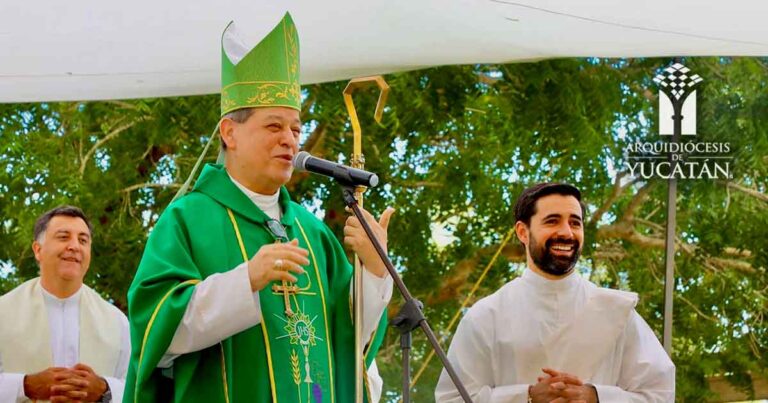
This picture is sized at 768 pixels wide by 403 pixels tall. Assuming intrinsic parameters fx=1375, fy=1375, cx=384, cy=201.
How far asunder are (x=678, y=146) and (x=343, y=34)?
390 cm

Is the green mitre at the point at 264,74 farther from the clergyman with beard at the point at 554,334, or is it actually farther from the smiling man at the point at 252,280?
the clergyman with beard at the point at 554,334

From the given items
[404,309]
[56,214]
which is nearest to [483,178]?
[56,214]

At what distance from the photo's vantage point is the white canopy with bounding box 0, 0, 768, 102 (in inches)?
216

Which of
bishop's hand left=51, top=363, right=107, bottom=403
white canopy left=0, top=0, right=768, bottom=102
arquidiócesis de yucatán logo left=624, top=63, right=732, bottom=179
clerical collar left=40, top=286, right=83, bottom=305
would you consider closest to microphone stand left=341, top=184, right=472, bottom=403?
white canopy left=0, top=0, right=768, bottom=102

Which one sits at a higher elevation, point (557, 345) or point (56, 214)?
point (56, 214)

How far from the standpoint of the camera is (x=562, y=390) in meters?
5.07

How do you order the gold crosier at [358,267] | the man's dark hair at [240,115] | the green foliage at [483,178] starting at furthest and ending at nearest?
the green foliage at [483,178] → the man's dark hair at [240,115] → the gold crosier at [358,267]

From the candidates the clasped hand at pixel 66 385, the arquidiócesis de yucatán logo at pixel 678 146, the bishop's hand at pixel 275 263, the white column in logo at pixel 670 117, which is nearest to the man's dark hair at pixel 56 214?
the clasped hand at pixel 66 385

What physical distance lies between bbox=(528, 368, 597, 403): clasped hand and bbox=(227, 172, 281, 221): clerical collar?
1.25 meters

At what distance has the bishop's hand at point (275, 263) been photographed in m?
3.92

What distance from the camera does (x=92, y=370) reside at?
5.88 meters

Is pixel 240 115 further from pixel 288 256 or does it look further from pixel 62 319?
pixel 62 319

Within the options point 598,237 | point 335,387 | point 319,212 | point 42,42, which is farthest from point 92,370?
point 598,237

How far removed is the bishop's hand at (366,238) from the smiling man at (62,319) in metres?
2.03
